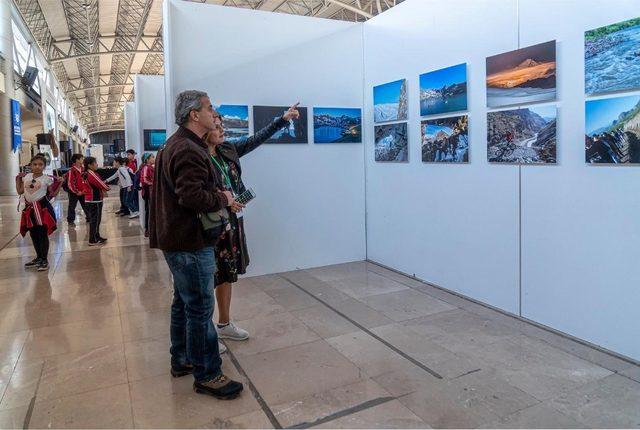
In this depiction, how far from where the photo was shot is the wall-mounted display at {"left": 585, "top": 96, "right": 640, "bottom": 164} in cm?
296

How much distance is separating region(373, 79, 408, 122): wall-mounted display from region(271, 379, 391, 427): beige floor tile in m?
3.18

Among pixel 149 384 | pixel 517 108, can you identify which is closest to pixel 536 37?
pixel 517 108

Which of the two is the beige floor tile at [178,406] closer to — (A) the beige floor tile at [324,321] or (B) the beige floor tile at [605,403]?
(A) the beige floor tile at [324,321]

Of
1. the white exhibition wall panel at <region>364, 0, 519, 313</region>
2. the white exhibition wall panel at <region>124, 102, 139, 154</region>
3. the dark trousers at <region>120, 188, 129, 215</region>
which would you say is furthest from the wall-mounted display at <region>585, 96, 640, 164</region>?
the white exhibition wall panel at <region>124, 102, 139, 154</region>

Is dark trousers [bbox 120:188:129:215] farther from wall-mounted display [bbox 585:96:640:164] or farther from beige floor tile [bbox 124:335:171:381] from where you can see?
wall-mounted display [bbox 585:96:640:164]

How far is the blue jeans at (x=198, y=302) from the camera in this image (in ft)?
8.38

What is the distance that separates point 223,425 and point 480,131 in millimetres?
3136

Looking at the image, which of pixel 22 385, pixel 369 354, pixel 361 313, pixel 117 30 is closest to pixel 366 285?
pixel 361 313

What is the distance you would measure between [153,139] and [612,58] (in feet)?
33.2

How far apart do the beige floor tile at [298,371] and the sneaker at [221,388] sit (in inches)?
6.2

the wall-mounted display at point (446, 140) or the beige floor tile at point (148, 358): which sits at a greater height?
the wall-mounted display at point (446, 140)

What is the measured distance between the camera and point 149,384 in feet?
9.43

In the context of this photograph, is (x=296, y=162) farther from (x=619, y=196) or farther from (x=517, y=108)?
(x=619, y=196)

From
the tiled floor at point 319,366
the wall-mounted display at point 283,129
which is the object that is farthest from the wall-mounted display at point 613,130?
the wall-mounted display at point 283,129
